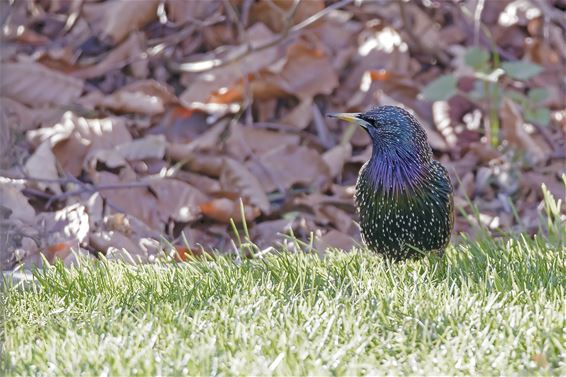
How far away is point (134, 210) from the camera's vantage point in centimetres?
601

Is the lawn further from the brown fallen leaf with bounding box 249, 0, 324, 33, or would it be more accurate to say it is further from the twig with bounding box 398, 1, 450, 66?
the brown fallen leaf with bounding box 249, 0, 324, 33

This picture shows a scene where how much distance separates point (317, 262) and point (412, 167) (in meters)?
0.59

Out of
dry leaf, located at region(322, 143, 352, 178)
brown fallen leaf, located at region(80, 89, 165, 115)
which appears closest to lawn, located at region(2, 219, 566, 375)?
dry leaf, located at region(322, 143, 352, 178)

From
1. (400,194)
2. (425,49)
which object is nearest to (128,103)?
(425,49)

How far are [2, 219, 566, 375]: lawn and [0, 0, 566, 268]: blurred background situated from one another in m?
1.01

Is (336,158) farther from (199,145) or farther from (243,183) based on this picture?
(199,145)

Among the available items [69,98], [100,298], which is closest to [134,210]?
[69,98]

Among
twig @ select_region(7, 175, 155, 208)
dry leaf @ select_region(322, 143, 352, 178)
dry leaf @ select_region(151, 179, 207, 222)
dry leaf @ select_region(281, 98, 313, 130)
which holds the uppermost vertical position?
twig @ select_region(7, 175, 155, 208)

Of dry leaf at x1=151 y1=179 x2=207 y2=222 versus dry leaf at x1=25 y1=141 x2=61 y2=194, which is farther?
dry leaf at x1=25 y1=141 x2=61 y2=194

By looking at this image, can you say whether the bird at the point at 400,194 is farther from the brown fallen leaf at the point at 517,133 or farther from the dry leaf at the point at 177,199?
the brown fallen leaf at the point at 517,133

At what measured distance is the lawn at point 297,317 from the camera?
11.3 ft

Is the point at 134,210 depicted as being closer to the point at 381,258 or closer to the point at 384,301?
the point at 381,258

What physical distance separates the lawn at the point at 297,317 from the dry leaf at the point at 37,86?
2544 millimetres

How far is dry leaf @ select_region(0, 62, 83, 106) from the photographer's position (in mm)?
6953
